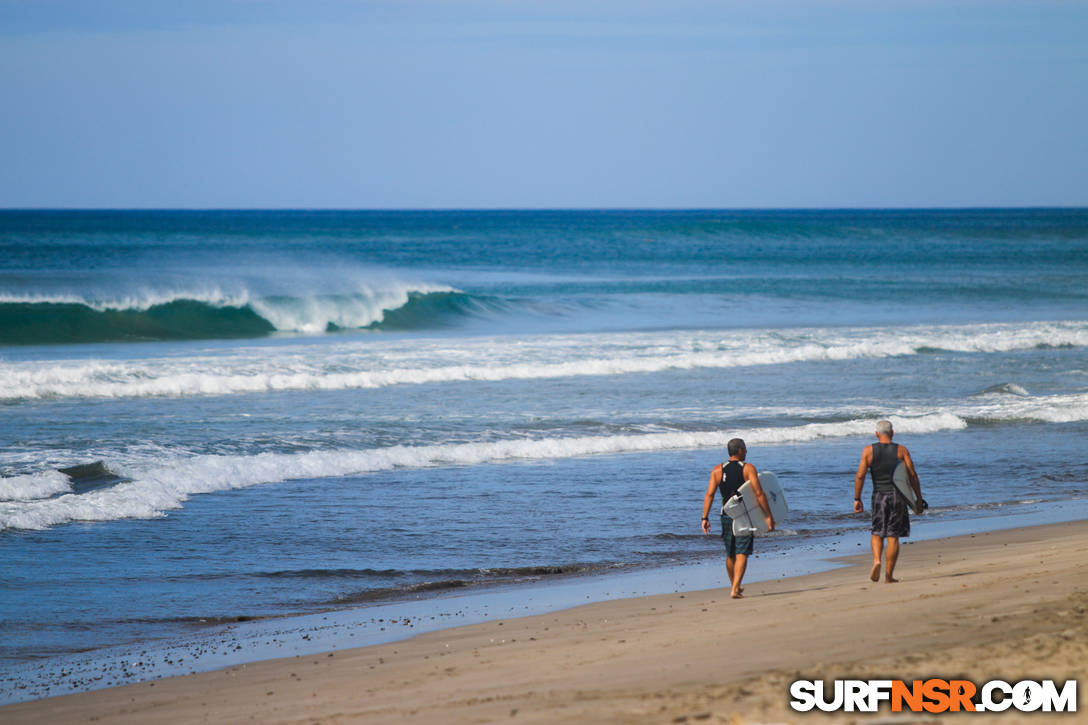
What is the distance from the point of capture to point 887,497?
881 cm

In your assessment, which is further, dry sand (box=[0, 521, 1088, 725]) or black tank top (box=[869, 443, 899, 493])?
black tank top (box=[869, 443, 899, 493])

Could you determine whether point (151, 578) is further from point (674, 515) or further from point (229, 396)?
point (229, 396)

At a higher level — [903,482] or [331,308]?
[331,308]

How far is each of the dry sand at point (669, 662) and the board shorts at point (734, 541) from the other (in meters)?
0.37

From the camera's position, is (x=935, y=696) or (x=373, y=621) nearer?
(x=935, y=696)

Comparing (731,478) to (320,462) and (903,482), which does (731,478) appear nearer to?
(903,482)

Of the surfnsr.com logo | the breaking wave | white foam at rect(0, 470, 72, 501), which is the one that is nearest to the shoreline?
the surfnsr.com logo

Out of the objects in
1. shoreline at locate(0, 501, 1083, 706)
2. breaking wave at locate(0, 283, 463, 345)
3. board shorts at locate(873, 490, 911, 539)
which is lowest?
shoreline at locate(0, 501, 1083, 706)

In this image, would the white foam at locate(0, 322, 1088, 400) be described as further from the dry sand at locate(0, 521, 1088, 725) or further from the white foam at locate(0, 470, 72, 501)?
the dry sand at locate(0, 521, 1088, 725)

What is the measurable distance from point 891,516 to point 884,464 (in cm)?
43

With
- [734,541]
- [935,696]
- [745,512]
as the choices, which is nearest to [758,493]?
[745,512]

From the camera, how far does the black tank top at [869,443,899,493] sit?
882 cm

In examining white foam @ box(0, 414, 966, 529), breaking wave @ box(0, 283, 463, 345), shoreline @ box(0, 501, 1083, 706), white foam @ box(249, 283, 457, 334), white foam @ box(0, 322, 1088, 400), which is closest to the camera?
shoreline @ box(0, 501, 1083, 706)

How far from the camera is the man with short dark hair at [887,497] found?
28.6 feet
